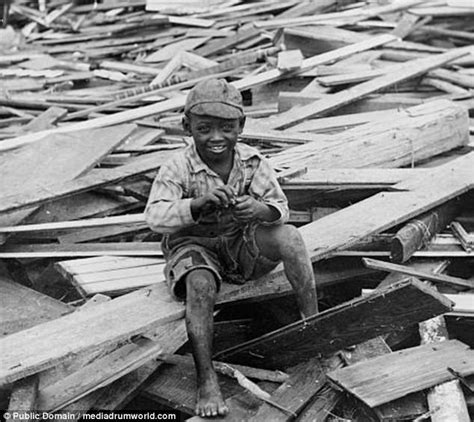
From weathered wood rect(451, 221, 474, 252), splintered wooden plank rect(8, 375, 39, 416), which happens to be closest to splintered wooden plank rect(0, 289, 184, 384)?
splintered wooden plank rect(8, 375, 39, 416)

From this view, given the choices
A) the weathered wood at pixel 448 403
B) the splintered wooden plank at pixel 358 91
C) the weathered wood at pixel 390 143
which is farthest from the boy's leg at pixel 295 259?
the splintered wooden plank at pixel 358 91

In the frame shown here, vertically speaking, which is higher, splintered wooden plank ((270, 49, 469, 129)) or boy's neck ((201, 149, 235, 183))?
boy's neck ((201, 149, 235, 183))

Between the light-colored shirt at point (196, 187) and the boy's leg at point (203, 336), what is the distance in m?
0.34

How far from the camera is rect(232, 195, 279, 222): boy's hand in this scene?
14.1 feet

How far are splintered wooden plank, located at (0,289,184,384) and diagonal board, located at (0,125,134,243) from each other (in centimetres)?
168

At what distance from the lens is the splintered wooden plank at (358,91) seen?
25.0 ft

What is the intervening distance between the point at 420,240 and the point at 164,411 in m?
1.95

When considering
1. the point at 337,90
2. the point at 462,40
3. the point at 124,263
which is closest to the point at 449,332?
the point at 124,263

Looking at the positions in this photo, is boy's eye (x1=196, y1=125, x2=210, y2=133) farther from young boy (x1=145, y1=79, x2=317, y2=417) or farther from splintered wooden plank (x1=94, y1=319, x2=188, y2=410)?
splintered wooden plank (x1=94, y1=319, x2=188, y2=410)

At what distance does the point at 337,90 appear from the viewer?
8641 mm

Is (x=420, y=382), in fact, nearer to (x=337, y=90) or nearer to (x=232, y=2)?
(x=337, y=90)

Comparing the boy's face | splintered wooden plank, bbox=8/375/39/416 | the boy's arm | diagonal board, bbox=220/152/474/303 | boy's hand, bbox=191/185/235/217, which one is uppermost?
the boy's face

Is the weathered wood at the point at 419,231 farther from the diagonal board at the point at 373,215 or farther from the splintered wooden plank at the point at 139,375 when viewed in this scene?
the splintered wooden plank at the point at 139,375

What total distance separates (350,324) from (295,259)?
1.47ft
